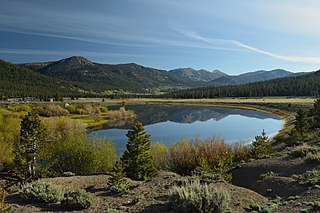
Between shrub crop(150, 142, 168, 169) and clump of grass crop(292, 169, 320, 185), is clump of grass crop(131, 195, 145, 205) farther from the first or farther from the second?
shrub crop(150, 142, 168, 169)

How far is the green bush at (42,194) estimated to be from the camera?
11582mm

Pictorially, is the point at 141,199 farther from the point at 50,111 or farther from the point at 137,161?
the point at 50,111

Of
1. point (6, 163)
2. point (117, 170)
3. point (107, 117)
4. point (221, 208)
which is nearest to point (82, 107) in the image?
point (107, 117)

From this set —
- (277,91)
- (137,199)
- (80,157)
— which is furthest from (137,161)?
(277,91)

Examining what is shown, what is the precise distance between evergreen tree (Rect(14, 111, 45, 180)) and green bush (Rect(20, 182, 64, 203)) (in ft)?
51.1

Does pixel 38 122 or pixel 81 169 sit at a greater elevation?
pixel 38 122

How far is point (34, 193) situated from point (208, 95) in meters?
177

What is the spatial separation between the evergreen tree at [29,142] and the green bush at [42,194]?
1556 cm

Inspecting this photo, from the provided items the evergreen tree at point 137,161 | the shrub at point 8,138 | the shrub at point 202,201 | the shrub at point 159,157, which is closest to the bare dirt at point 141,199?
the shrub at point 202,201

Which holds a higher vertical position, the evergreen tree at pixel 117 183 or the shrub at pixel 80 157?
the evergreen tree at pixel 117 183

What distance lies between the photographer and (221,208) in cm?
970

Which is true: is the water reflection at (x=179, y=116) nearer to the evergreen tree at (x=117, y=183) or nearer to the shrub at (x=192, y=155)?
the shrub at (x=192, y=155)

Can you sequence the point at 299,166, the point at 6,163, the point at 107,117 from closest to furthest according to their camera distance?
the point at 299,166 → the point at 6,163 → the point at 107,117

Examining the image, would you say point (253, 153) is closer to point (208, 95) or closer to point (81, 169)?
point (81, 169)
